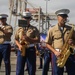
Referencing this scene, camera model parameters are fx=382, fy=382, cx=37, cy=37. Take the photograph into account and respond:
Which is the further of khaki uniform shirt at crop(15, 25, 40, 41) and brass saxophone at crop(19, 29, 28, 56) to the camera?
khaki uniform shirt at crop(15, 25, 40, 41)

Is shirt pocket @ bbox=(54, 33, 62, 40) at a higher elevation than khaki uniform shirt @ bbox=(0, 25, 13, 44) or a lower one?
higher

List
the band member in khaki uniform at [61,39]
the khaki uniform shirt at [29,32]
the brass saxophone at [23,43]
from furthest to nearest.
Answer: the khaki uniform shirt at [29,32] < the brass saxophone at [23,43] < the band member in khaki uniform at [61,39]

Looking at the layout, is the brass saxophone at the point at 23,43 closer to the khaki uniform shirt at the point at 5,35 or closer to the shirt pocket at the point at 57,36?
the shirt pocket at the point at 57,36

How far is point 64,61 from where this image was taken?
751cm

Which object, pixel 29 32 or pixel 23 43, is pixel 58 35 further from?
pixel 23 43

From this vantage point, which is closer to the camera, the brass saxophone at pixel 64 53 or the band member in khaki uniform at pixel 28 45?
the brass saxophone at pixel 64 53

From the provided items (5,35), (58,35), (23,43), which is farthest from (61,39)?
(5,35)

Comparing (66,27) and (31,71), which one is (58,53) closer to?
(66,27)

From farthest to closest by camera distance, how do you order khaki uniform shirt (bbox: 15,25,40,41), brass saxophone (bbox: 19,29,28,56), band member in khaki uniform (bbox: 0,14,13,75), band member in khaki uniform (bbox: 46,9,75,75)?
1. band member in khaki uniform (bbox: 0,14,13,75)
2. khaki uniform shirt (bbox: 15,25,40,41)
3. brass saxophone (bbox: 19,29,28,56)
4. band member in khaki uniform (bbox: 46,9,75,75)

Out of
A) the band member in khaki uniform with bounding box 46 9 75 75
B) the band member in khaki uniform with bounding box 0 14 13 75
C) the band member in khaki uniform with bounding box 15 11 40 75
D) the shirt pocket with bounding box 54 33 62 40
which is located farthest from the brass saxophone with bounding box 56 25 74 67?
the band member in khaki uniform with bounding box 0 14 13 75

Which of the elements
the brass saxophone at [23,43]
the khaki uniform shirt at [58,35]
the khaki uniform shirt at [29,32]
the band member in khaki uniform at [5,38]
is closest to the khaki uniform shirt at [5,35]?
the band member in khaki uniform at [5,38]

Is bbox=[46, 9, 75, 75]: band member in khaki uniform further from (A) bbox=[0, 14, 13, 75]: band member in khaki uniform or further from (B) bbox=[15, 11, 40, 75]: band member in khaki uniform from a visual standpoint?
(A) bbox=[0, 14, 13, 75]: band member in khaki uniform

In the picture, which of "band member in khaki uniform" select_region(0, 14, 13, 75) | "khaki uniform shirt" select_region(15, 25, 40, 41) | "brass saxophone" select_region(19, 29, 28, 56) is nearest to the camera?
"brass saxophone" select_region(19, 29, 28, 56)

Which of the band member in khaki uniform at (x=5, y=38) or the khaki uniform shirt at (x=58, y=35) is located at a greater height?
the khaki uniform shirt at (x=58, y=35)
